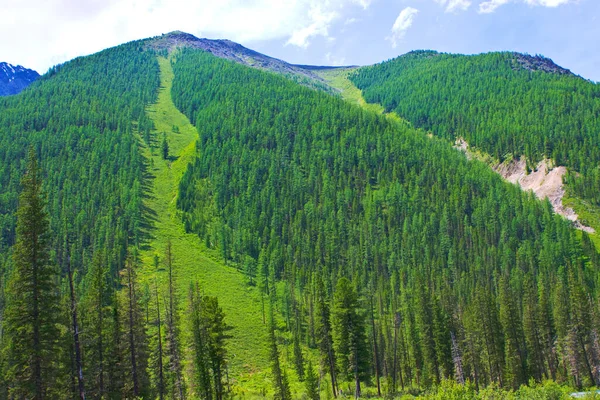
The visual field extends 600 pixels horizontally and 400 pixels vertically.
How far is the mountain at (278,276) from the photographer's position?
37.9 meters

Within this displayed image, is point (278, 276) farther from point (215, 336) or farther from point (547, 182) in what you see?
point (547, 182)

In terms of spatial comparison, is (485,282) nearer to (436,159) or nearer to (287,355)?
(287,355)

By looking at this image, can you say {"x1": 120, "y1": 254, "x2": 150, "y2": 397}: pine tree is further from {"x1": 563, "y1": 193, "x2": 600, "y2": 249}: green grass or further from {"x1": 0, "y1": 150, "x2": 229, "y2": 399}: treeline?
{"x1": 563, "y1": 193, "x2": 600, "y2": 249}: green grass

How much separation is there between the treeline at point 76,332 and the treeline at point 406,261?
14444 mm

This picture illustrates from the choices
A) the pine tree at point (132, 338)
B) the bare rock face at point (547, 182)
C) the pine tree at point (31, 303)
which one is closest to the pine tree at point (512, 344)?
the pine tree at point (132, 338)

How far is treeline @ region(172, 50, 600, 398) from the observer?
209 feet

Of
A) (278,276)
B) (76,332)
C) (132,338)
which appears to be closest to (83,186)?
(278,276)

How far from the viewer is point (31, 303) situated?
27172 millimetres

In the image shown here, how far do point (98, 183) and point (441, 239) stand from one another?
121 m

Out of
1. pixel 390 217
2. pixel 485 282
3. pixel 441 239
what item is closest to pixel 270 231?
pixel 390 217

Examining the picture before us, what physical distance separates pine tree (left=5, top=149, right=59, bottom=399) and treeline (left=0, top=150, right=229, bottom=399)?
55 millimetres

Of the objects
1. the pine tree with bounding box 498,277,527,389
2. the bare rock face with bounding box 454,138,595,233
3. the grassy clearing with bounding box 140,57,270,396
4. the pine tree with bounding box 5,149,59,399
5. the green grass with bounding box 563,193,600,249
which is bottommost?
the grassy clearing with bounding box 140,57,270,396

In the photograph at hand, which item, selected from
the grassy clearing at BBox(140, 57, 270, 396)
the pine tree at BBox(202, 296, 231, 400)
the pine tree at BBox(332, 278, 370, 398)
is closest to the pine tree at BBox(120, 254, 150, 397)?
the pine tree at BBox(202, 296, 231, 400)

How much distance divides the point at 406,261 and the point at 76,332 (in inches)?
4713
